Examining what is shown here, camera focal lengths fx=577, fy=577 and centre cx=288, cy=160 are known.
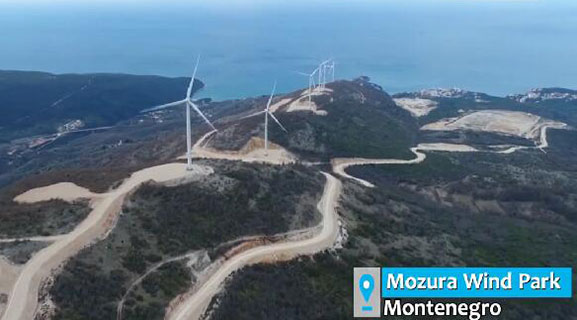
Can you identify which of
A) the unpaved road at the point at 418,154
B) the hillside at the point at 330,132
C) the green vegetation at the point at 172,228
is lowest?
the unpaved road at the point at 418,154

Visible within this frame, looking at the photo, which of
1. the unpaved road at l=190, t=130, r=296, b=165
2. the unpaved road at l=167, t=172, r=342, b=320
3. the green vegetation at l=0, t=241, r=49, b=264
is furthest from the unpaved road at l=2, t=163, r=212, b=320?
the unpaved road at l=190, t=130, r=296, b=165

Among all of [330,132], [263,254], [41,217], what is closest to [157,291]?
[263,254]

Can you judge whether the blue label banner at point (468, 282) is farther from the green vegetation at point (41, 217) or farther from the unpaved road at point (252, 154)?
the unpaved road at point (252, 154)

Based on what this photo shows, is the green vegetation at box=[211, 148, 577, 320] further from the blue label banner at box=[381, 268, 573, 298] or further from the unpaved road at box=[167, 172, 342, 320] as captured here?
the blue label banner at box=[381, 268, 573, 298]

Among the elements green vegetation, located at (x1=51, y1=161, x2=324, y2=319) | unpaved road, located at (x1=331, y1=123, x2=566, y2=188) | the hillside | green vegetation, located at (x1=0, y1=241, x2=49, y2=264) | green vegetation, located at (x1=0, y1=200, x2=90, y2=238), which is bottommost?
unpaved road, located at (x1=331, y1=123, x2=566, y2=188)

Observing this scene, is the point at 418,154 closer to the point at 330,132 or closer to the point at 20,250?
the point at 330,132

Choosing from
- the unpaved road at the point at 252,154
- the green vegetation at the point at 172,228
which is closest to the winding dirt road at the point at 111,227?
the green vegetation at the point at 172,228
